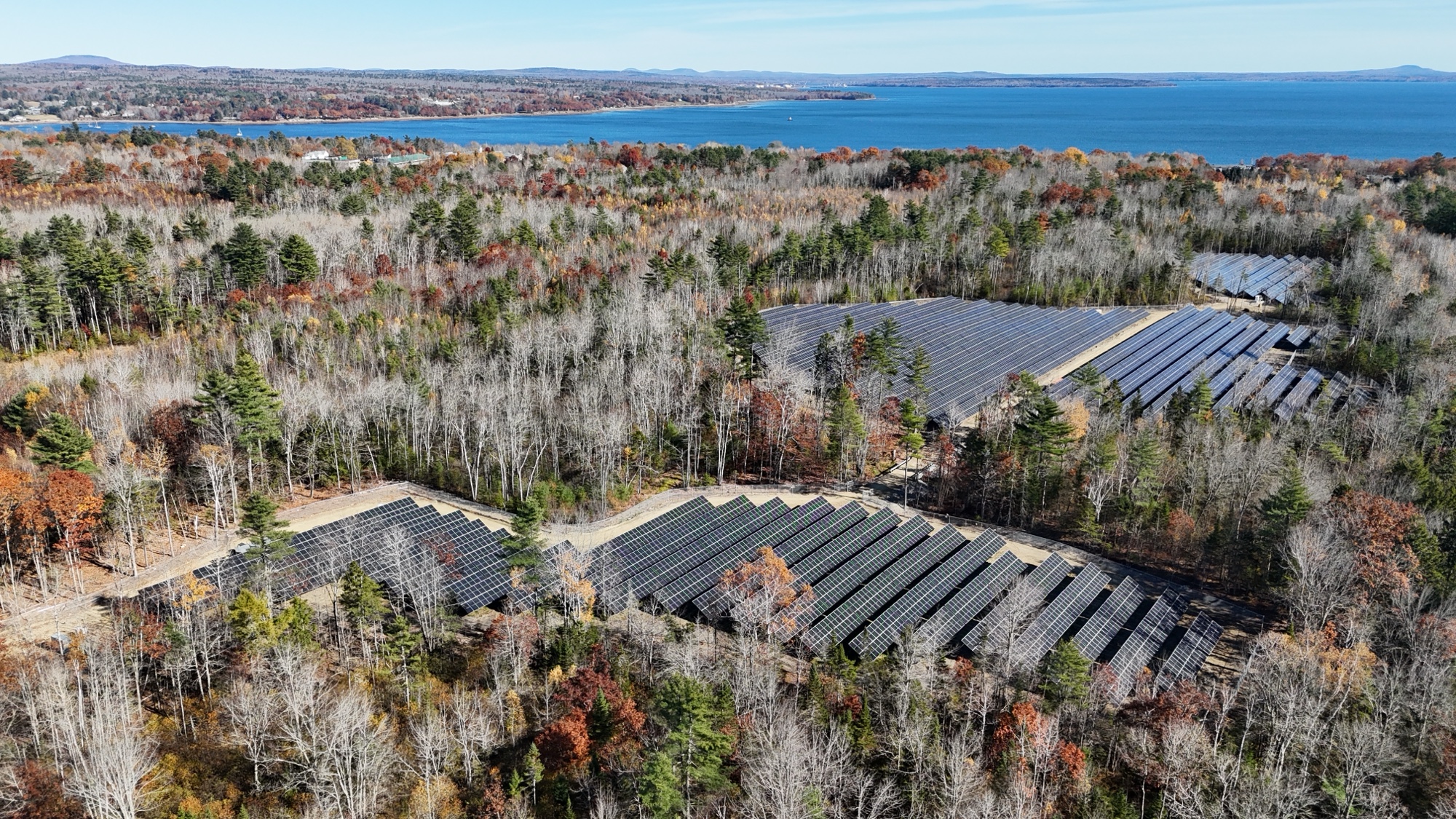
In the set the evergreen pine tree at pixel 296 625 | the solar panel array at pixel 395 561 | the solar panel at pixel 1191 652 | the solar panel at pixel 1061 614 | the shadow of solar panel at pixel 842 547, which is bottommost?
the solar panel at pixel 1191 652

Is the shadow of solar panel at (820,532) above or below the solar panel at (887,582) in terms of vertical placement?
above

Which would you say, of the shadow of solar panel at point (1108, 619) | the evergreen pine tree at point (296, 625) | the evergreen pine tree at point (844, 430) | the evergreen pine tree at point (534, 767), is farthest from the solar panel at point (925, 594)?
the evergreen pine tree at point (296, 625)

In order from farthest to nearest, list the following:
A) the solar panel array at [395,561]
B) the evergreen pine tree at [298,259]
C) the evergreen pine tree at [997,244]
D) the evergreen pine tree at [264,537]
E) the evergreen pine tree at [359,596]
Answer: the evergreen pine tree at [997,244] < the evergreen pine tree at [298,259] < the solar panel array at [395,561] < the evergreen pine tree at [264,537] < the evergreen pine tree at [359,596]

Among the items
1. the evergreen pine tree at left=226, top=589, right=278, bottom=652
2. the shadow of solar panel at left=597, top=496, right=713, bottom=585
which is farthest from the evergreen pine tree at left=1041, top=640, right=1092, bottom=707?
the evergreen pine tree at left=226, top=589, right=278, bottom=652

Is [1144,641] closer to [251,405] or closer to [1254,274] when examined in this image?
[251,405]

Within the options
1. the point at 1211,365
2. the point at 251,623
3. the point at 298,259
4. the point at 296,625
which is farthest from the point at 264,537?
the point at 1211,365

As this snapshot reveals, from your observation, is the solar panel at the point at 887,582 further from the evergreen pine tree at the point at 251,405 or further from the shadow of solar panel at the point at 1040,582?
the evergreen pine tree at the point at 251,405

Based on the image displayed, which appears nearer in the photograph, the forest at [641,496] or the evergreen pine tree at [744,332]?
the forest at [641,496]

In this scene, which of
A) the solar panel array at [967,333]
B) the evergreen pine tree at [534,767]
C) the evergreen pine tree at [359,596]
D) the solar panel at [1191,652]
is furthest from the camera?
the solar panel array at [967,333]
